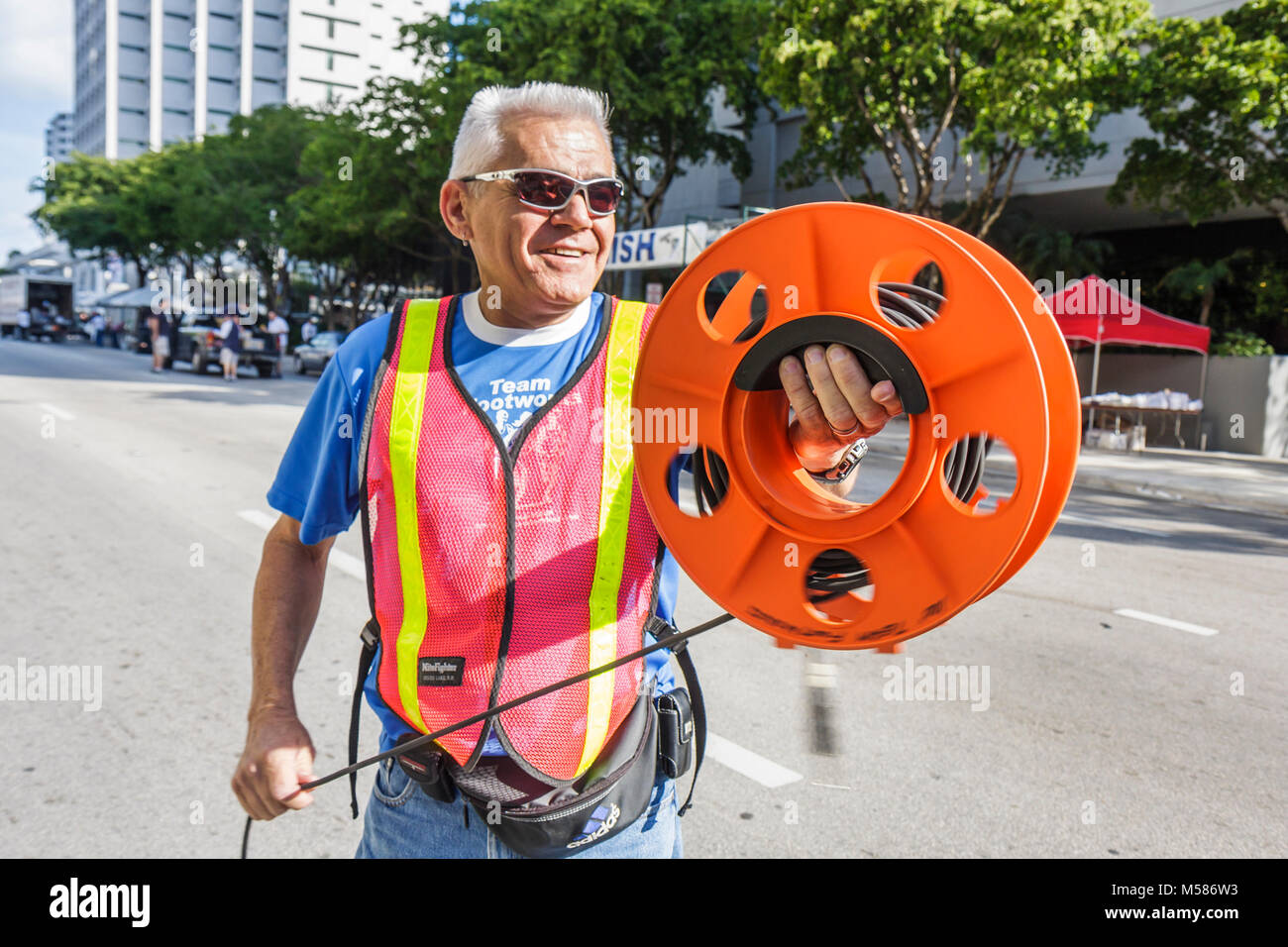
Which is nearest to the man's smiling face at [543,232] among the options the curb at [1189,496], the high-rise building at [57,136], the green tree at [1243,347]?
the curb at [1189,496]

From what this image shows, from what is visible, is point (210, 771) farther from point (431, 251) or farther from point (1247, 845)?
point (431, 251)

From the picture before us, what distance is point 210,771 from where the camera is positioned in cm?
352

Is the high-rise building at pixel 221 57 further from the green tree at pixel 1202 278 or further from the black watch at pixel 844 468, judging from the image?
the black watch at pixel 844 468

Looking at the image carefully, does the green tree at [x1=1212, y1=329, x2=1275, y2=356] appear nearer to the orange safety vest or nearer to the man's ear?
the man's ear


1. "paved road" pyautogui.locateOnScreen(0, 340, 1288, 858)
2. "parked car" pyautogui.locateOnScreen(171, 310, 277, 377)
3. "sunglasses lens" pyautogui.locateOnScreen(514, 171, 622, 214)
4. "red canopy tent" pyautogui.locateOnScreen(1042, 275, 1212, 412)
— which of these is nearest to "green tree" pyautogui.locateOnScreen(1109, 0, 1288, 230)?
"red canopy tent" pyautogui.locateOnScreen(1042, 275, 1212, 412)

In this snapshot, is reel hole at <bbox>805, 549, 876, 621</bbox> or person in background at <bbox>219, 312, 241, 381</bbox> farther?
person in background at <bbox>219, 312, 241, 381</bbox>

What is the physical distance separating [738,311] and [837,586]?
1.17ft

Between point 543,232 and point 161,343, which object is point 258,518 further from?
point 161,343

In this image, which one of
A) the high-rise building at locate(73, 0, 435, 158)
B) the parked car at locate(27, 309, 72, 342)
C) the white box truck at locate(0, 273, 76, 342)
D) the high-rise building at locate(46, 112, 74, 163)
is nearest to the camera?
the parked car at locate(27, 309, 72, 342)

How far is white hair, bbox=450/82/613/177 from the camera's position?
1610 mm

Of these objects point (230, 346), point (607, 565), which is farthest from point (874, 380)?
point (230, 346)

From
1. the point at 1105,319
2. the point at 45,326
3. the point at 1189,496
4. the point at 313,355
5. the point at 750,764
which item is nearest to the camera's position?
the point at 750,764

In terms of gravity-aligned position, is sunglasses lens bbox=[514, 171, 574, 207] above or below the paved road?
above

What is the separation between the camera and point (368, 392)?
5.16 feet
